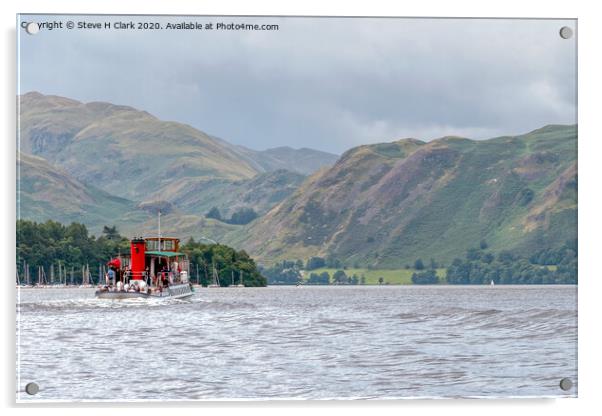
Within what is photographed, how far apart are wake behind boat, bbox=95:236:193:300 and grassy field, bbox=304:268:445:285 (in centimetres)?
4566

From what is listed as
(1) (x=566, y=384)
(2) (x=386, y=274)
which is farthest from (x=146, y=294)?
(2) (x=386, y=274)

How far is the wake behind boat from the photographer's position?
5575 centimetres

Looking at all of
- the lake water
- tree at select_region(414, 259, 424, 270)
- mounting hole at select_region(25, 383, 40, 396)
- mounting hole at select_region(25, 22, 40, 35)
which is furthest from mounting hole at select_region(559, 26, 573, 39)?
tree at select_region(414, 259, 424, 270)

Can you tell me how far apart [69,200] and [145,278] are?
76573 millimetres

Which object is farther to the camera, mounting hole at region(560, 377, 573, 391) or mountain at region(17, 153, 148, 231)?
mountain at region(17, 153, 148, 231)

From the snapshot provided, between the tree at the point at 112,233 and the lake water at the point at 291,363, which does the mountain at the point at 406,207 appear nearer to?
the tree at the point at 112,233

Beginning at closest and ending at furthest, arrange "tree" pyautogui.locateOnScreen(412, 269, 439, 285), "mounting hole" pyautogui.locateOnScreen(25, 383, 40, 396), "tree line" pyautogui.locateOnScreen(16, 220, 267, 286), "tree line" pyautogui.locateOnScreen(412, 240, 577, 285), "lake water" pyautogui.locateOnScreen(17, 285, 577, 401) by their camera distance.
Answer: "mounting hole" pyautogui.locateOnScreen(25, 383, 40, 396) → "lake water" pyautogui.locateOnScreen(17, 285, 577, 401) → "tree line" pyautogui.locateOnScreen(16, 220, 267, 286) → "tree line" pyautogui.locateOnScreen(412, 240, 577, 285) → "tree" pyautogui.locateOnScreen(412, 269, 439, 285)

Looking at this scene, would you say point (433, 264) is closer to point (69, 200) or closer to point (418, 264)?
point (418, 264)

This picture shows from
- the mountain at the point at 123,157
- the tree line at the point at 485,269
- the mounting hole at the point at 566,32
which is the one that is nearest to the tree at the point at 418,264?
the tree line at the point at 485,269

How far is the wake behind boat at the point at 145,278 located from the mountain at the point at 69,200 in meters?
40.3

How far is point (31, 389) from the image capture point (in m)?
A: 15.8

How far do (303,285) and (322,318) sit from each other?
259ft

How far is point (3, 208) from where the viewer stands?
15922 millimetres

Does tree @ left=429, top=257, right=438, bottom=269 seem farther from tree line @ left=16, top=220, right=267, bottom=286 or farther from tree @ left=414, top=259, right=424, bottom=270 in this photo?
tree line @ left=16, top=220, right=267, bottom=286
